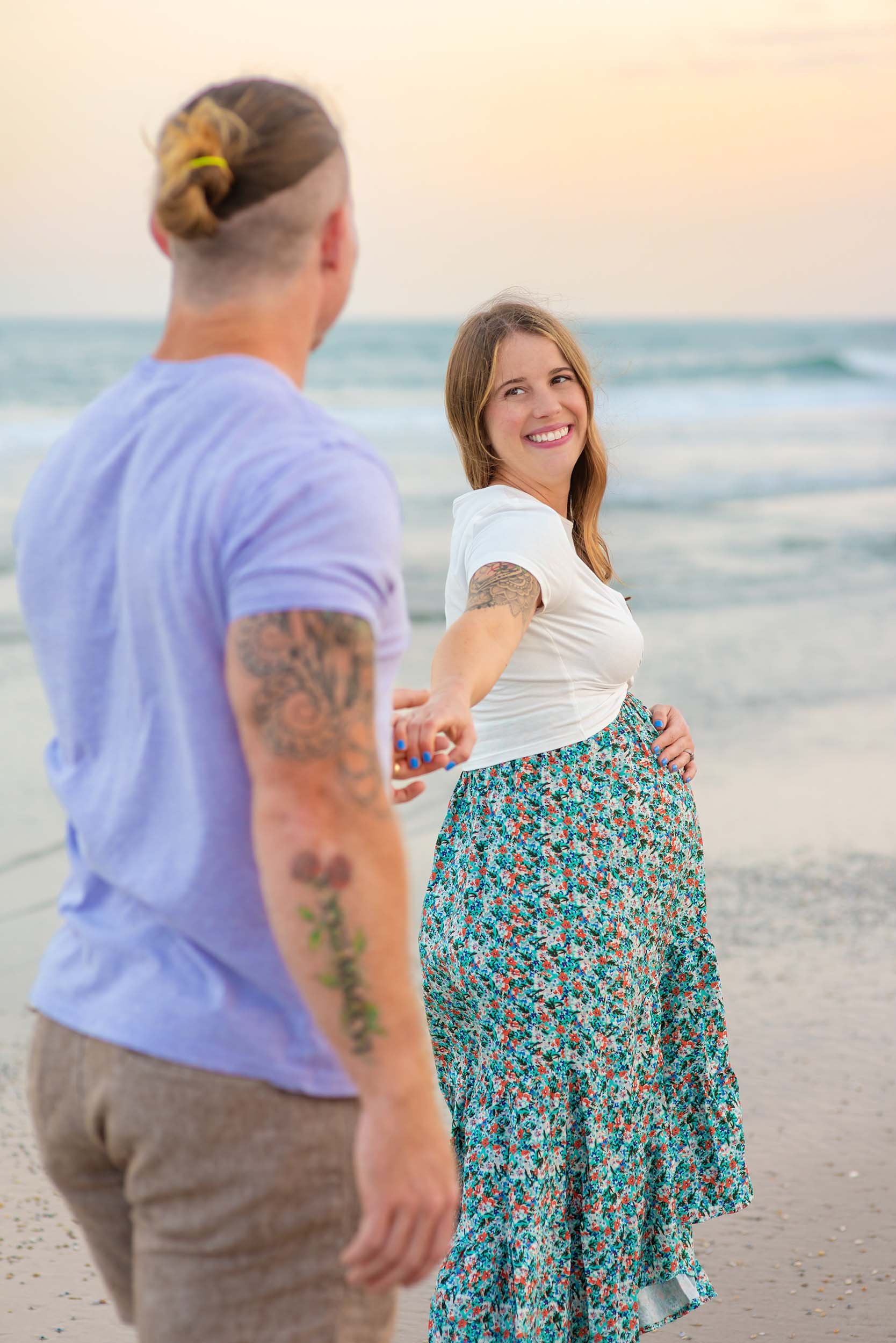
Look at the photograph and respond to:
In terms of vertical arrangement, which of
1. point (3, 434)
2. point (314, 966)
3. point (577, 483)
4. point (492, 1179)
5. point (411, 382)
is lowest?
point (411, 382)

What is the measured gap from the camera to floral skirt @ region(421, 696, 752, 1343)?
2.37 meters

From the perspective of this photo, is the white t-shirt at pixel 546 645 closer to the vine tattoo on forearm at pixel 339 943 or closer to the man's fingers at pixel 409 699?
the man's fingers at pixel 409 699

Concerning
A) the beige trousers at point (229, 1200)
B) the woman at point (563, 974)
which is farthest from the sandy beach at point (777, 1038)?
the beige trousers at point (229, 1200)

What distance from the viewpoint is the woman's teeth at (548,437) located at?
267 centimetres

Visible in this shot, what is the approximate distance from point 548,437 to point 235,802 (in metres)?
1.54

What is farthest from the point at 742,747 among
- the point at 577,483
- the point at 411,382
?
the point at 411,382

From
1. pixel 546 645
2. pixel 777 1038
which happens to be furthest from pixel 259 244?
→ pixel 777 1038

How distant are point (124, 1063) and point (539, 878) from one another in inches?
45.7

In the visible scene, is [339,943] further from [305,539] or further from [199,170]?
[199,170]

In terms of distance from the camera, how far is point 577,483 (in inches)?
111

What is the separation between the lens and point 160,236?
4.76ft

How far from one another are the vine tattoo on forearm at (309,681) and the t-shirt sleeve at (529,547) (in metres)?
1.15

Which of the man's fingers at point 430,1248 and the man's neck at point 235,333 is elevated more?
the man's neck at point 235,333

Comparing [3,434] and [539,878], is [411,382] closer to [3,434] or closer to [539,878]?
[3,434]
